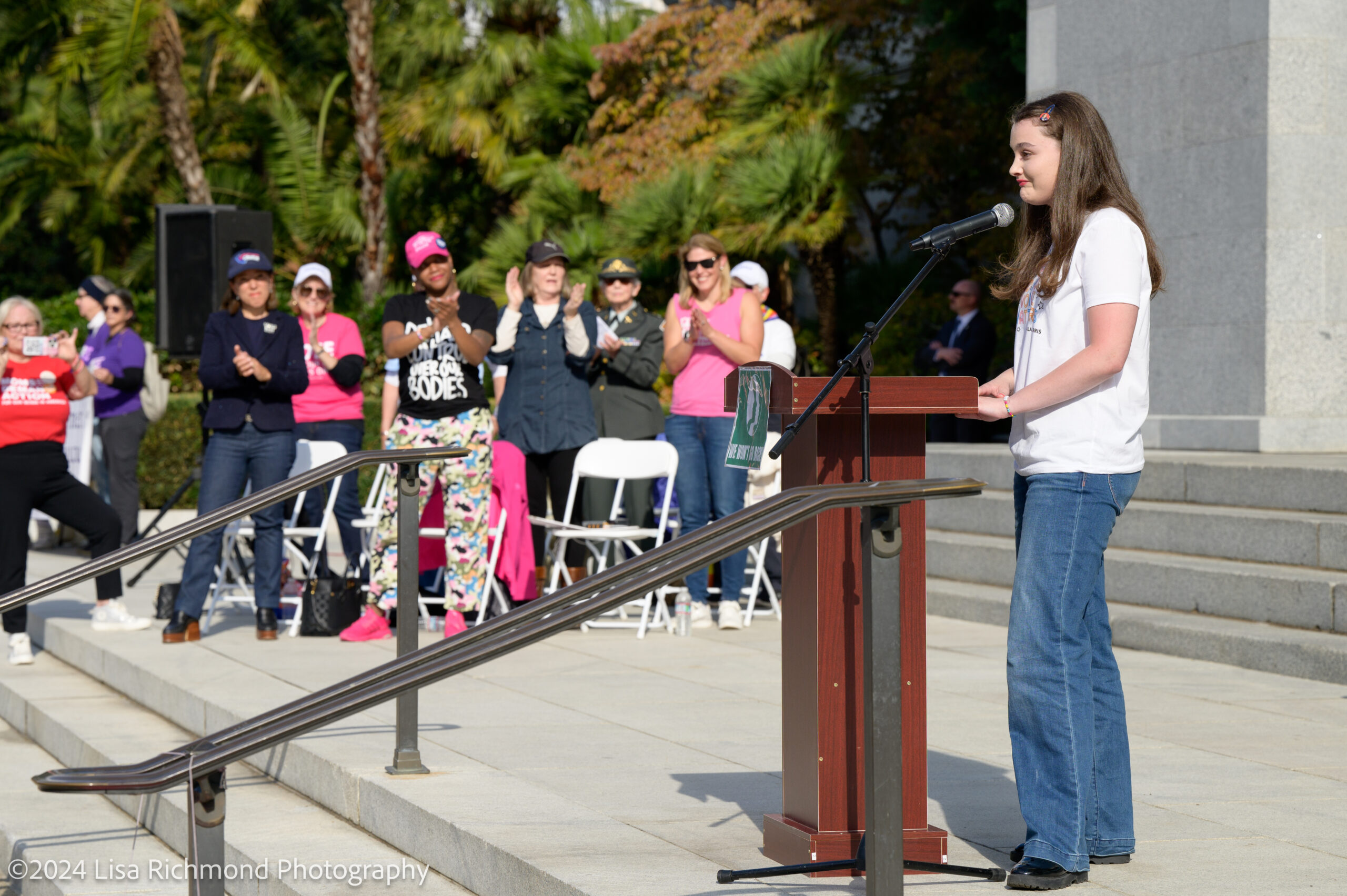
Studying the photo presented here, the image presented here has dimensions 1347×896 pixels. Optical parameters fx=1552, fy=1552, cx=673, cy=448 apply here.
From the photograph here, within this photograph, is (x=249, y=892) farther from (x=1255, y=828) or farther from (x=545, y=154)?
(x=545, y=154)

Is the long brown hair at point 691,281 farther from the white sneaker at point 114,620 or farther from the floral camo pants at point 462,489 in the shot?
the white sneaker at point 114,620

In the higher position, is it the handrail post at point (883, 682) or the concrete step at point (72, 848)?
the handrail post at point (883, 682)

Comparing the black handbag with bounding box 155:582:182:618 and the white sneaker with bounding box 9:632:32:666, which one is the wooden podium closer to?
the black handbag with bounding box 155:582:182:618

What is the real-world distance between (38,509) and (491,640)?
6.38 metres

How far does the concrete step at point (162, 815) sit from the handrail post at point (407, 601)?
28 centimetres

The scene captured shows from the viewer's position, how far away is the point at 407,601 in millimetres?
5359

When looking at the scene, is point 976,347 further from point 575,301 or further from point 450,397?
point 450,397

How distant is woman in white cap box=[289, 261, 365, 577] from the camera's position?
9633 mm

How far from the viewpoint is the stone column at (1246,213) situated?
10.2 m

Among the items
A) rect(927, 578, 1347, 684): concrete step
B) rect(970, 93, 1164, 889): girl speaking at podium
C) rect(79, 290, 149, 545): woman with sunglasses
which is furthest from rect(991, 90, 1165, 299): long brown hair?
rect(79, 290, 149, 545): woman with sunglasses

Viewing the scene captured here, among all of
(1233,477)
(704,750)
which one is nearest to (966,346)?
(1233,477)

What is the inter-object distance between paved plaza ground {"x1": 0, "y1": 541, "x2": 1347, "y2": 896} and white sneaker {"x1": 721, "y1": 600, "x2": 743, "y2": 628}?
0.46ft

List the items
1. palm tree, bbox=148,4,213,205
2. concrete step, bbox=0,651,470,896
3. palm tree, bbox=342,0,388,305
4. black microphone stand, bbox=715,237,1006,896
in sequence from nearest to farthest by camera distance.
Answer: black microphone stand, bbox=715,237,1006,896 < concrete step, bbox=0,651,470,896 < palm tree, bbox=148,4,213,205 < palm tree, bbox=342,0,388,305

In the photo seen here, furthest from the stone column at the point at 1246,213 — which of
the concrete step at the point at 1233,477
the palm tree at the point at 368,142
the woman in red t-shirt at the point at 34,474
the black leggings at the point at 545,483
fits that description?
the palm tree at the point at 368,142
